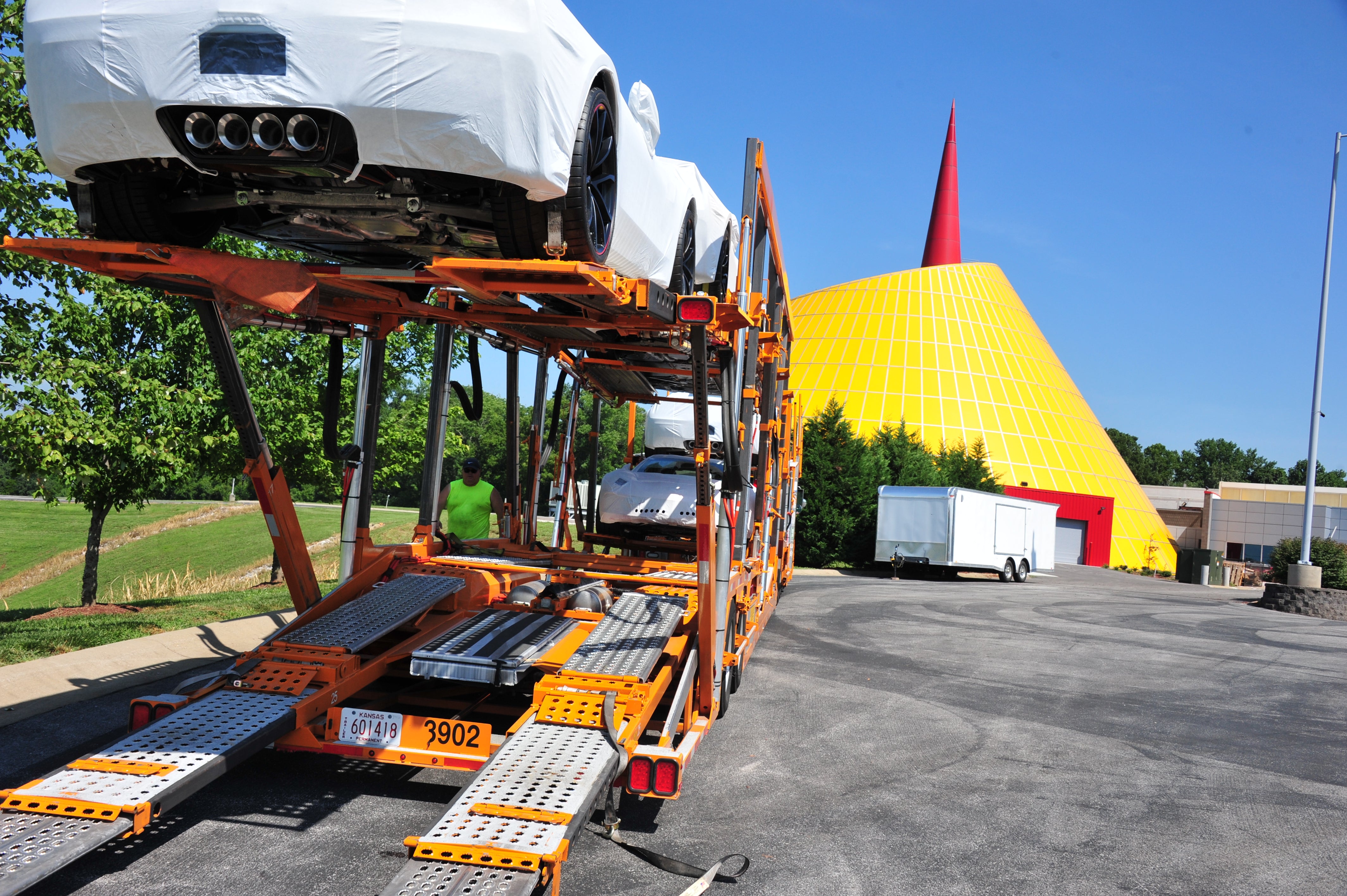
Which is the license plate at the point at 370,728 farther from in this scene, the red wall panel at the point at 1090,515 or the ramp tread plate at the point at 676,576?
the red wall panel at the point at 1090,515

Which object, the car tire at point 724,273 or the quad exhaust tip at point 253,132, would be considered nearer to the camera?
the quad exhaust tip at point 253,132

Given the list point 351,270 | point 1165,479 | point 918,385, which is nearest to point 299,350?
point 351,270

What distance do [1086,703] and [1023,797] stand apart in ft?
12.3

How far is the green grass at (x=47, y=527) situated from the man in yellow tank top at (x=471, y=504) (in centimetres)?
2813

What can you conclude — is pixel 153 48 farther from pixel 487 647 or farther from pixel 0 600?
pixel 0 600

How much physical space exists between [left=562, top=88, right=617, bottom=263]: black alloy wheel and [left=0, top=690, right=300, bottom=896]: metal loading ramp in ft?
8.98

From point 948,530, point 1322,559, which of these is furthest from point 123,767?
point 1322,559

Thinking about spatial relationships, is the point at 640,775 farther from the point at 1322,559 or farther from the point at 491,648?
the point at 1322,559

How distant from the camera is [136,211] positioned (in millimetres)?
4574

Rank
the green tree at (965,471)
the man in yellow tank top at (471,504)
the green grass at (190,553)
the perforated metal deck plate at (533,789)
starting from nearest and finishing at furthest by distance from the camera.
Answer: the perforated metal deck plate at (533,789) → the man in yellow tank top at (471,504) → the green grass at (190,553) → the green tree at (965,471)

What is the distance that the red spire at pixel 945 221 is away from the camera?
70.8 meters

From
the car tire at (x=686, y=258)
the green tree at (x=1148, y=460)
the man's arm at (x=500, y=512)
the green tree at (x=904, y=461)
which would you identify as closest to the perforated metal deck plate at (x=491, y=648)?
the car tire at (x=686, y=258)

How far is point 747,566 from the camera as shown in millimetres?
7977

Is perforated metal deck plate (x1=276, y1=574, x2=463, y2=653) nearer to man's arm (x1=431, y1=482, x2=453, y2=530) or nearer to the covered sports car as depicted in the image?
man's arm (x1=431, y1=482, x2=453, y2=530)
